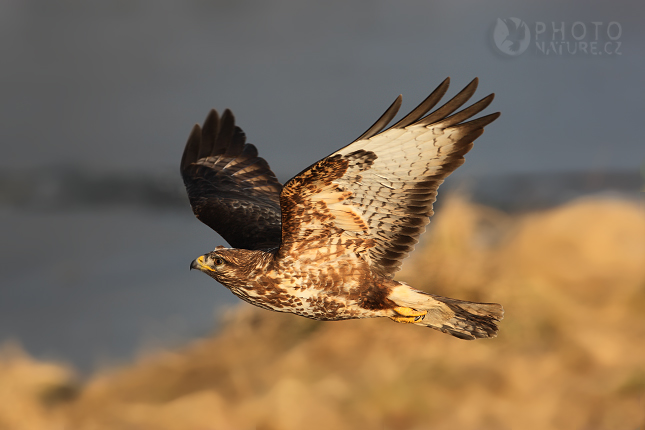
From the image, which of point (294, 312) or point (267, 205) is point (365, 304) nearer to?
point (294, 312)

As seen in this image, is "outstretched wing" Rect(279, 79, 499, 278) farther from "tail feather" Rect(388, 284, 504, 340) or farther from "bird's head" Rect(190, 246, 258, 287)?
"tail feather" Rect(388, 284, 504, 340)

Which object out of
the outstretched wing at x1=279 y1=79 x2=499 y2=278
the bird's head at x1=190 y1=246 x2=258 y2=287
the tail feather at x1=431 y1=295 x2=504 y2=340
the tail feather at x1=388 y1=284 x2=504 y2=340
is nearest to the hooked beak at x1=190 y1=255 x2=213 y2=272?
the bird's head at x1=190 y1=246 x2=258 y2=287

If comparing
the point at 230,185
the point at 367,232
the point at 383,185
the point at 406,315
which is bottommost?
the point at 406,315

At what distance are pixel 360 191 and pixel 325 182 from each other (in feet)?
1.61

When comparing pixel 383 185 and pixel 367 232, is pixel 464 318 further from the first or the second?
pixel 383 185

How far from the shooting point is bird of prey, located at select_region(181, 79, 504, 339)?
757 cm

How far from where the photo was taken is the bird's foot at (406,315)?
341 inches

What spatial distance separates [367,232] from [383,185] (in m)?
0.68

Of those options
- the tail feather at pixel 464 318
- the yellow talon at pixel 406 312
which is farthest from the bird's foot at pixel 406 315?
the tail feather at pixel 464 318

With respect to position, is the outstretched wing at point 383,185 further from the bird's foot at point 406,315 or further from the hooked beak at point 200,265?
the hooked beak at point 200,265

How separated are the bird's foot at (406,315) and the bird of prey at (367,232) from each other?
0.01 metres

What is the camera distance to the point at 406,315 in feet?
28.5

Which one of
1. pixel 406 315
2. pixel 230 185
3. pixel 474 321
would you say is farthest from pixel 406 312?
pixel 230 185

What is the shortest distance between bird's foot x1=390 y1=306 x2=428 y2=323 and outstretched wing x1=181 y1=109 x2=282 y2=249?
1994 millimetres
